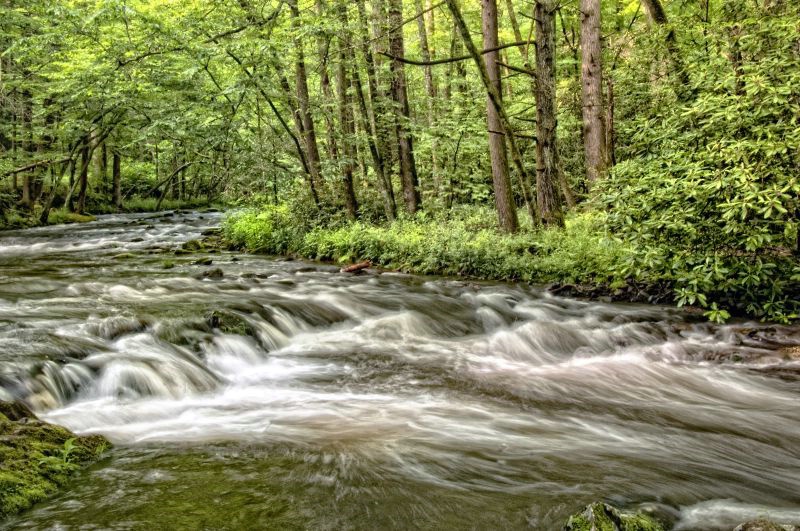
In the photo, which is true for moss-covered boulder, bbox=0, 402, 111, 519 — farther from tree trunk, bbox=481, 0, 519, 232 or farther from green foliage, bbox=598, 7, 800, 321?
tree trunk, bbox=481, 0, 519, 232

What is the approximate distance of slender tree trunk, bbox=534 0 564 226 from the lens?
10.5 meters

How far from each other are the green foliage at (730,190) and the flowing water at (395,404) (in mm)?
630

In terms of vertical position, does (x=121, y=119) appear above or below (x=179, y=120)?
above

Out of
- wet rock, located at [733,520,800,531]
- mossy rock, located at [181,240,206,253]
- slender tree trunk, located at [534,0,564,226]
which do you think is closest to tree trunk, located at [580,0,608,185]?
slender tree trunk, located at [534,0,564,226]

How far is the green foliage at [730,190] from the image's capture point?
22.2ft

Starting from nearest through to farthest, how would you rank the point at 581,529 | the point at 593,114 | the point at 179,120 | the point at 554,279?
the point at 581,529 → the point at 554,279 → the point at 593,114 → the point at 179,120

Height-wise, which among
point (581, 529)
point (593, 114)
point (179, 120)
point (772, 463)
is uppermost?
point (179, 120)

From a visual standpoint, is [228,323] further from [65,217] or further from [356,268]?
[65,217]

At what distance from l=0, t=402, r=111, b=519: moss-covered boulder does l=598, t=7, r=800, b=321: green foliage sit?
668cm

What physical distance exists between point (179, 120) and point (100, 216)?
43.9 feet

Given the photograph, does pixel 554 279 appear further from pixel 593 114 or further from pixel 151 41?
pixel 151 41

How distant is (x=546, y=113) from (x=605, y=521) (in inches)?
→ 364

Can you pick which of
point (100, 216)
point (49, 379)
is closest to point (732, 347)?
point (49, 379)

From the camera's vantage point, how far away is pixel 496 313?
8.49 m
